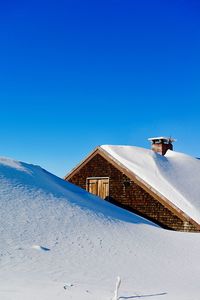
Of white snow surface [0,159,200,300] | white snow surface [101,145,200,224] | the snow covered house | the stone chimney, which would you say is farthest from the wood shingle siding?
the stone chimney

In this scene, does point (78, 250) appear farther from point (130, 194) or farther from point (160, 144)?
point (160, 144)

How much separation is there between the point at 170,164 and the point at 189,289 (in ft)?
45.9

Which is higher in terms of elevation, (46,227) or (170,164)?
(170,164)

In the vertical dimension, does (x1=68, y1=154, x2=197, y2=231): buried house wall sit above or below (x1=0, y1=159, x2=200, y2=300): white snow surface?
above

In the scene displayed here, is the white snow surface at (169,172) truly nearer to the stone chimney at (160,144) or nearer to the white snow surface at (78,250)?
the stone chimney at (160,144)

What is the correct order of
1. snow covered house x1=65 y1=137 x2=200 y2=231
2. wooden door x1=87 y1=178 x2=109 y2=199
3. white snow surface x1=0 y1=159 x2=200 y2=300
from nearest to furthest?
white snow surface x1=0 y1=159 x2=200 y2=300 → snow covered house x1=65 y1=137 x2=200 y2=231 → wooden door x1=87 y1=178 x2=109 y2=199

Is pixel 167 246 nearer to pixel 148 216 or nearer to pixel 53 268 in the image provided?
pixel 53 268

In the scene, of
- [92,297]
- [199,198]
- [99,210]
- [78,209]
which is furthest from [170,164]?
[92,297]

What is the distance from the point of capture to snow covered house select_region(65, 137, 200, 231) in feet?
55.8

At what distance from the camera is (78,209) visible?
484 inches

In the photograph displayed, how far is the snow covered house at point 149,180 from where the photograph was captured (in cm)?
1702

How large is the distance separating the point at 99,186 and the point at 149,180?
349cm

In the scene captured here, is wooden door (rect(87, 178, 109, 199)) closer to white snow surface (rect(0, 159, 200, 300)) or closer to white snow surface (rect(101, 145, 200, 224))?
white snow surface (rect(101, 145, 200, 224))

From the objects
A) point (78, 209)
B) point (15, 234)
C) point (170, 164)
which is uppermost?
point (170, 164)
